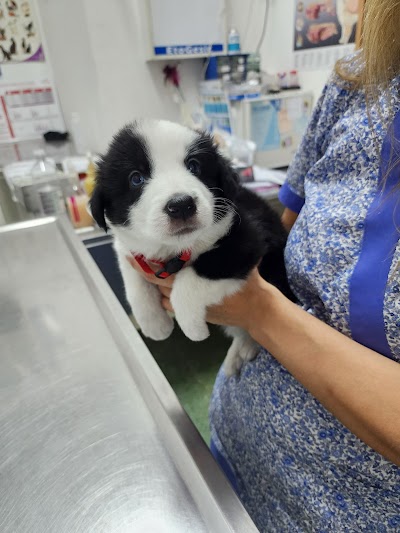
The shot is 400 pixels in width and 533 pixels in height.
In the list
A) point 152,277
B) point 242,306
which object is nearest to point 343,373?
point 242,306

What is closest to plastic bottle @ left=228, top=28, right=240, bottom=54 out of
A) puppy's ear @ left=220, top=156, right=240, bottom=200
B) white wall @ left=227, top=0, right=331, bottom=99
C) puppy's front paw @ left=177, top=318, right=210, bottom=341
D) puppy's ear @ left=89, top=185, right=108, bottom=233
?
white wall @ left=227, top=0, right=331, bottom=99

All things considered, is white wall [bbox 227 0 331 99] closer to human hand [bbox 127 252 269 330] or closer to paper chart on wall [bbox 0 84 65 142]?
paper chart on wall [bbox 0 84 65 142]

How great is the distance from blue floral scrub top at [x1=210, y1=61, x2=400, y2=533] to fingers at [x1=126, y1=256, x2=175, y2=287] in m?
0.24

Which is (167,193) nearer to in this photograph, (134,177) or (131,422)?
(134,177)

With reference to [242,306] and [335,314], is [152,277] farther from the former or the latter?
[335,314]

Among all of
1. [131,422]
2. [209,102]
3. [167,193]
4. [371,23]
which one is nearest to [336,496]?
[131,422]

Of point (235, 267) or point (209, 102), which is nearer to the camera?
point (235, 267)

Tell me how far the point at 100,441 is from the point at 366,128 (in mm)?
674

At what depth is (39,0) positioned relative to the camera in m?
1.92

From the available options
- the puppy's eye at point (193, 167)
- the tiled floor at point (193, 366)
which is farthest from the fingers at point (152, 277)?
the tiled floor at point (193, 366)

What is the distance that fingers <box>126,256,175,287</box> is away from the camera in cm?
82

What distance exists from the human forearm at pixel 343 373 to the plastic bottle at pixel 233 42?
74.7 inches

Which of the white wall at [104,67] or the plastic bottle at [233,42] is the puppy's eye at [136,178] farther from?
the plastic bottle at [233,42]

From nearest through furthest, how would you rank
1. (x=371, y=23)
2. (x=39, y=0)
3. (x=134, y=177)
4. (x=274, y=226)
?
(x=371, y=23)
(x=134, y=177)
(x=274, y=226)
(x=39, y=0)
